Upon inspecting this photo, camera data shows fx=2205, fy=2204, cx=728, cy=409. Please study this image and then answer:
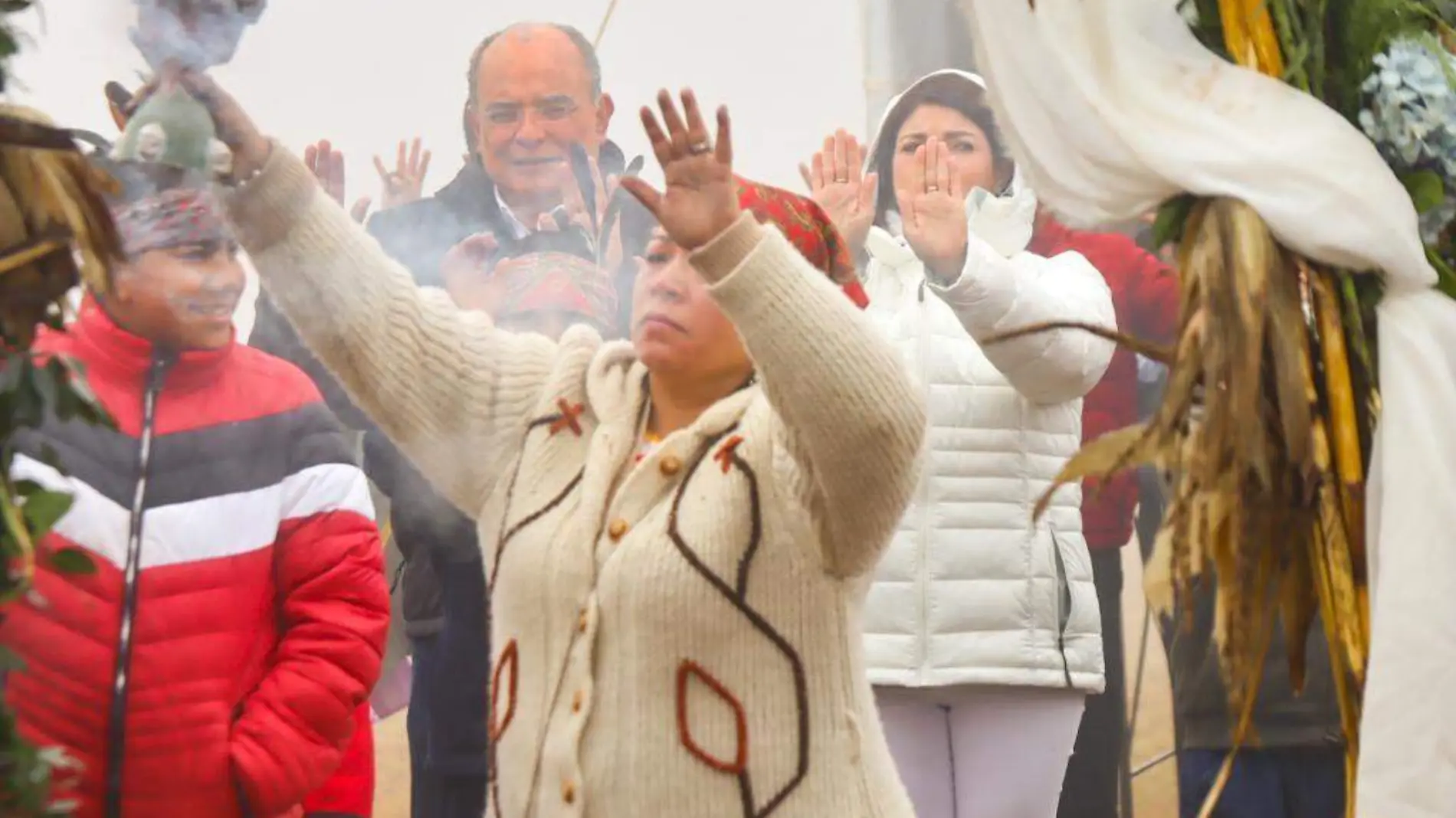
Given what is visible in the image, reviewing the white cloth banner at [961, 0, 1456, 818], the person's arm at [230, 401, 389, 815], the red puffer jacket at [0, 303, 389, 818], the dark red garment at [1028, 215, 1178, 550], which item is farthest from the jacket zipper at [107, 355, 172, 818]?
the dark red garment at [1028, 215, 1178, 550]

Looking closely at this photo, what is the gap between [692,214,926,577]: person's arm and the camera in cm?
237

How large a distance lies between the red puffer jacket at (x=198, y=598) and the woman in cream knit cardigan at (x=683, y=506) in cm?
45

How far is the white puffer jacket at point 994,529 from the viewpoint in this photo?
3436 millimetres

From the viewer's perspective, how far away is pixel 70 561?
6.44 feet

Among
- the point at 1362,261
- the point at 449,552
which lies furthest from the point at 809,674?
the point at 449,552

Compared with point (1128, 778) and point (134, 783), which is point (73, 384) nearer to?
point (134, 783)

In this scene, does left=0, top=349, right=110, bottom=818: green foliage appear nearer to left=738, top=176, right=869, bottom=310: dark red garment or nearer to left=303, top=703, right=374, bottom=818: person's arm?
left=738, top=176, right=869, bottom=310: dark red garment

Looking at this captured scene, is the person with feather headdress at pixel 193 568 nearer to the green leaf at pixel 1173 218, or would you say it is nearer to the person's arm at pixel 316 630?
the person's arm at pixel 316 630

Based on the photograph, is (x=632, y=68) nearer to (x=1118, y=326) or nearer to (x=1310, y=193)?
(x=1118, y=326)

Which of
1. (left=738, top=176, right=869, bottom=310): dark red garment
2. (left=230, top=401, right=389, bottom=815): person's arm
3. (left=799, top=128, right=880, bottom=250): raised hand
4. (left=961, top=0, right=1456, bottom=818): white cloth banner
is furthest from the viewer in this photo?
(left=799, top=128, right=880, bottom=250): raised hand

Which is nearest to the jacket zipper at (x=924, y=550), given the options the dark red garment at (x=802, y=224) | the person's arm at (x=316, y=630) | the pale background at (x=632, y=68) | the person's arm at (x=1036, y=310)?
the person's arm at (x=1036, y=310)

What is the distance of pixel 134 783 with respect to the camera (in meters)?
2.89

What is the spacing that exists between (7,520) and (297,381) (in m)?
1.34

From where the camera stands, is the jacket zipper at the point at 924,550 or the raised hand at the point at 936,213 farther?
the jacket zipper at the point at 924,550
